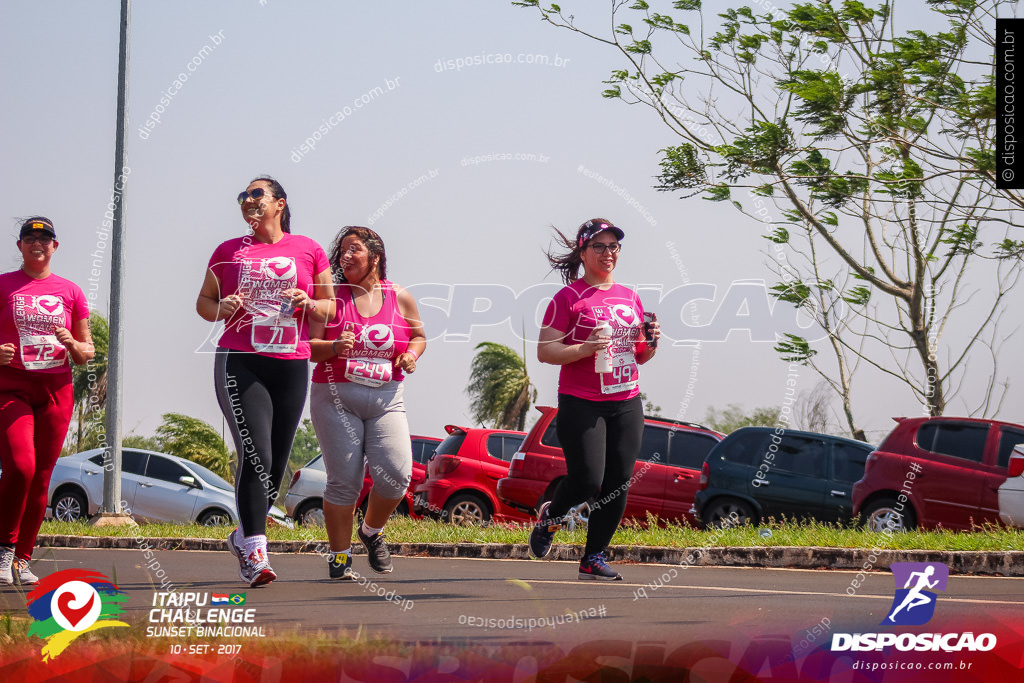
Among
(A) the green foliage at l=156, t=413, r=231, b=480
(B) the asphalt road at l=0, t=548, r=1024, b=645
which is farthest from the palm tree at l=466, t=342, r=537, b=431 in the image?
(B) the asphalt road at l=0, t=548, r=1024, b=645

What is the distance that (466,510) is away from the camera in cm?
1406

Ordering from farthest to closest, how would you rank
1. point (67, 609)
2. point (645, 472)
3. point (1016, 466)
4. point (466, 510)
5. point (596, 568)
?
point (466, 510) < point (645, 472) < point (1016, 466) < point (596, 568) < point (67, 609)

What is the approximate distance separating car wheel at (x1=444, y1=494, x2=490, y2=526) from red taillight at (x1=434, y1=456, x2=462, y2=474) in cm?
36

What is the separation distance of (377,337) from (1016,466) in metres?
7.90

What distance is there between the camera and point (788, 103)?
40.3 ft

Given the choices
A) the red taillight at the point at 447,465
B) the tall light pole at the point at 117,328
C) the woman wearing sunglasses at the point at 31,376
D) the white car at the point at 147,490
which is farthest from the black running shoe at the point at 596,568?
the white car at the point at 147,490

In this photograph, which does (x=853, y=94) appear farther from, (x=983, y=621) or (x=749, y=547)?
(x=983, y=621)

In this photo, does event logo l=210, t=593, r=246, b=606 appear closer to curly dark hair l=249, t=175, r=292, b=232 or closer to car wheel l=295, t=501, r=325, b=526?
curly dark hair l=249, t=175, r=292, b=232

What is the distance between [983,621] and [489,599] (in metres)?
2.54

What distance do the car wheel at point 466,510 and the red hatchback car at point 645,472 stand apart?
0.60 metres

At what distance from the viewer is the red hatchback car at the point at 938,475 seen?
446 inches

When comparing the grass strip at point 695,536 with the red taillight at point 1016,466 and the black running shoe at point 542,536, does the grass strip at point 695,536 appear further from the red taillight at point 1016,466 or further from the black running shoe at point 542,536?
the black running shoe at point 542,536

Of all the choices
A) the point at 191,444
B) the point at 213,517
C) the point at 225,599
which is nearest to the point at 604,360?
the point at 225,599

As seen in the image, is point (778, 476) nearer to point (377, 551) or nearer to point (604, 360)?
point (604, 360)
